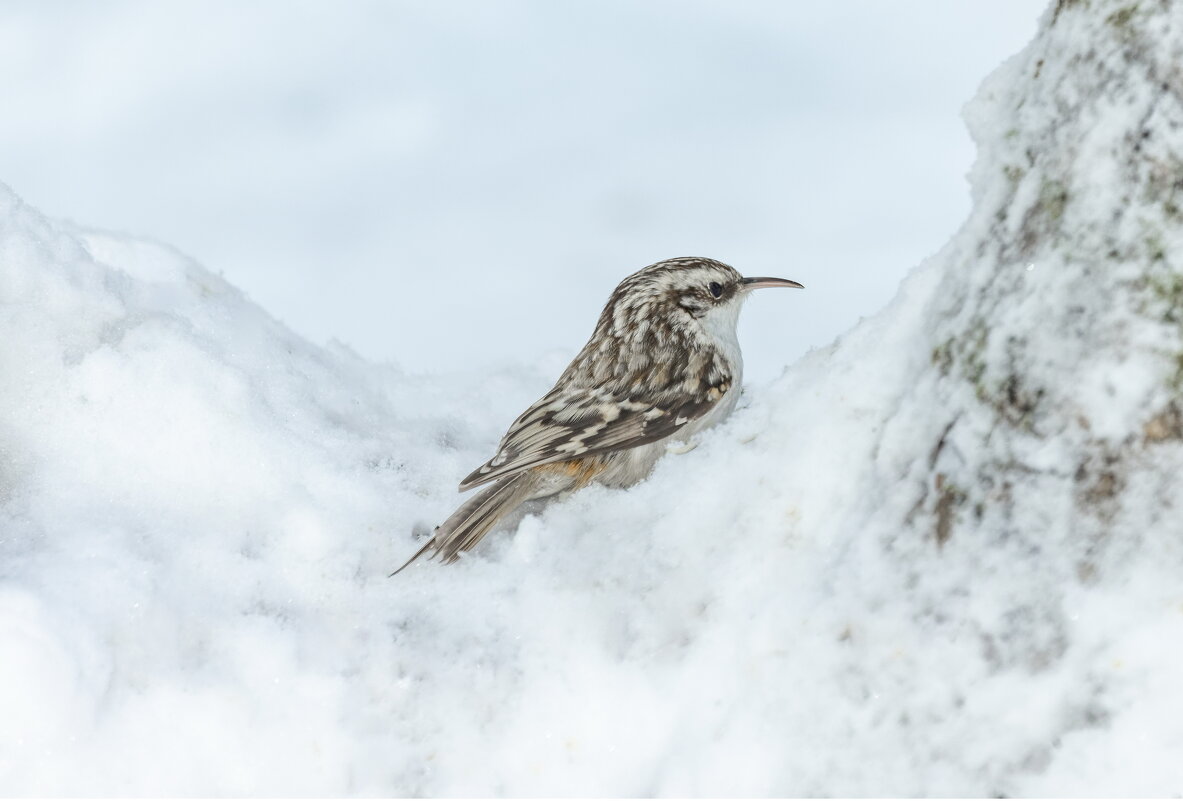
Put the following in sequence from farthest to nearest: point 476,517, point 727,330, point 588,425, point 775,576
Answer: point 727,330 < point 588,425 < point 476,517 < point 775,576

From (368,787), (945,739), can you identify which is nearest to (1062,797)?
(945,739)

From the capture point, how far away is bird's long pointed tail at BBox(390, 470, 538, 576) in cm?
283

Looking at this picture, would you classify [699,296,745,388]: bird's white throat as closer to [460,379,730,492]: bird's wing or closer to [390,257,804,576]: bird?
[390,257,804,576]: bird

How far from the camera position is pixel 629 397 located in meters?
3.32

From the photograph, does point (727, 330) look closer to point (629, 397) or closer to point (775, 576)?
point (629, 397)

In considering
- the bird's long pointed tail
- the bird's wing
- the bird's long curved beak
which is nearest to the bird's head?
the bird's long curved beak

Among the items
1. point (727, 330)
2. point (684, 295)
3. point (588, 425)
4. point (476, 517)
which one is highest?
point (684, 295)

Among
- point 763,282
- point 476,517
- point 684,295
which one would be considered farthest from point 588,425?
point 763,282

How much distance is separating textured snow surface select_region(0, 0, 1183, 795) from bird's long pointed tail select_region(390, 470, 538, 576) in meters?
0.06

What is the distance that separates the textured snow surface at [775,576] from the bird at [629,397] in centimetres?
12

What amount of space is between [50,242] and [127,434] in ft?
2.46

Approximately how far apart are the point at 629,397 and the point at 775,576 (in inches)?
47.4

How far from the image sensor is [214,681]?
2.40 metres

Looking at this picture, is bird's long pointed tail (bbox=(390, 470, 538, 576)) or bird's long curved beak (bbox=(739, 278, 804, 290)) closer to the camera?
bird's long pointed tail (bbox=(390, 470, 538, 576))
